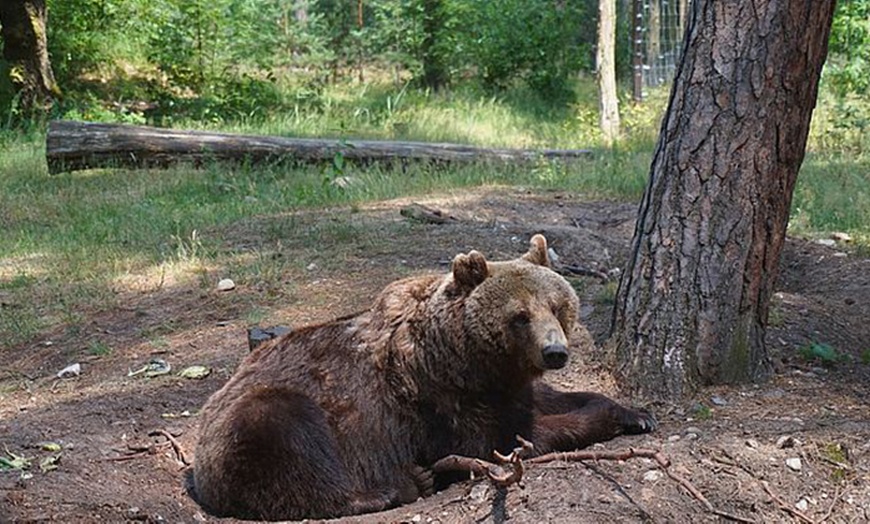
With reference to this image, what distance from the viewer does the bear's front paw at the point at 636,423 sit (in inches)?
193

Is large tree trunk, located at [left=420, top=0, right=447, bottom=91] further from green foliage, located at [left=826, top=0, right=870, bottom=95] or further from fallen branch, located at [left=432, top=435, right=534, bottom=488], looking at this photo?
fallen branch, located at [left=432, top=435, right=534, bottom=488]

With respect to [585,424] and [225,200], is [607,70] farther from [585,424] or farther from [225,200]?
[585,424]

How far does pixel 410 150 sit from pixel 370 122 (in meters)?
4.06

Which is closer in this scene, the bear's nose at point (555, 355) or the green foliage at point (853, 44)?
the bear's nose at point (555, 355)

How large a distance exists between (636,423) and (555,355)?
2.69ft

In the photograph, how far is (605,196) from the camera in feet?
34.3

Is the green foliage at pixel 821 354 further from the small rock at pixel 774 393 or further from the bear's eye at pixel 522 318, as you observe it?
the bear's eye at pixel 522 318

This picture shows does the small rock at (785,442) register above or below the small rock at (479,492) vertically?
above

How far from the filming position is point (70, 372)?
6.64 meters

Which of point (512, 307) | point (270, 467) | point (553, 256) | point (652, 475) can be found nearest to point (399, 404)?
point (270, 467)

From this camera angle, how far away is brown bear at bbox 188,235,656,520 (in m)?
4.68

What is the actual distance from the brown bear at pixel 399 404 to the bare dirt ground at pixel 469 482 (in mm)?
205

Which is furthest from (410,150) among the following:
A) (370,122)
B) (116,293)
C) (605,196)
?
(116,293)

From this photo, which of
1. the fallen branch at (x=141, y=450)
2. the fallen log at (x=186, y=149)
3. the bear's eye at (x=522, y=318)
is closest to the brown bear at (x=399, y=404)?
the bear's eye at (x=522, y=318)
